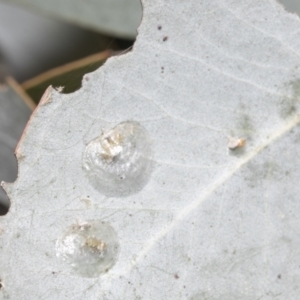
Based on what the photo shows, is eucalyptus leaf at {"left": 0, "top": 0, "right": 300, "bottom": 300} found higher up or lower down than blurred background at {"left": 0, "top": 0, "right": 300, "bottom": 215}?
higher up

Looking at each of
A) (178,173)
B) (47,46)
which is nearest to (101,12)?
(47,46)

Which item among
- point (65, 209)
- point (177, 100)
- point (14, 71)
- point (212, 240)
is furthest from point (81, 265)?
point (14, 71)

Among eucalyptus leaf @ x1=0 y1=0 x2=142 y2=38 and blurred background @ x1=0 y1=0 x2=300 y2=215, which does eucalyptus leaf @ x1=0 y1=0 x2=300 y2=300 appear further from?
eucalyptus leaf @ x1=0 y1=0 x2=142 y2=38

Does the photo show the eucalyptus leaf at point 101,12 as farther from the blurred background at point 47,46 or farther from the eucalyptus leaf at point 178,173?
the eucalyptus leaf at point 178,173

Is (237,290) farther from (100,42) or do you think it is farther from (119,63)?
(100,42)

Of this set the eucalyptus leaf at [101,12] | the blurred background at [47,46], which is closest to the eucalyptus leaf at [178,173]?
the blurred background at [47,46]

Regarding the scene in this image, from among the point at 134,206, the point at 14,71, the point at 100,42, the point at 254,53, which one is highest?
the point at 254,53

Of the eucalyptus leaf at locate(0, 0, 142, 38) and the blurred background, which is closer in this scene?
the blurred background

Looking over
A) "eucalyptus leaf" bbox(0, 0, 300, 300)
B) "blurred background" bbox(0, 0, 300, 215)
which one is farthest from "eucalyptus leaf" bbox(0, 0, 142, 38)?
"eucalyptus leaf" bbox(0, 0, 300, 300)
